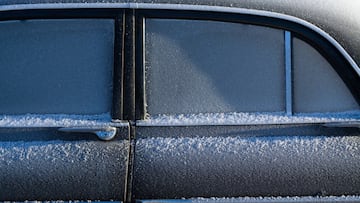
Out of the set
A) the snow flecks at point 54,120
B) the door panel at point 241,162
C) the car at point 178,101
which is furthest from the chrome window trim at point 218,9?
the snow flecks at point 54,120

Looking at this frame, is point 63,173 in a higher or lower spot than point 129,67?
lower

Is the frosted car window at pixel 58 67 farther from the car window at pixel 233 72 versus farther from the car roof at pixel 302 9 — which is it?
the car window at pixel 233 72

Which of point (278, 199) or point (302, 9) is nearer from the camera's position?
point (278, 199)

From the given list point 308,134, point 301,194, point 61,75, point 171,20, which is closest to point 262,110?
point 308,134

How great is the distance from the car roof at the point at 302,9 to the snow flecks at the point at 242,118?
0.89ft

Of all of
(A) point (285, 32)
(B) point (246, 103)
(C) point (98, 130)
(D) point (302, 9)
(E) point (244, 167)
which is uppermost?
(D) point (302, 9)

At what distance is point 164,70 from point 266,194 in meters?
0.72

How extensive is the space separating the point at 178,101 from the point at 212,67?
22cm

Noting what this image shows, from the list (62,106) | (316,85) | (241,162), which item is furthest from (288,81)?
(62,106)

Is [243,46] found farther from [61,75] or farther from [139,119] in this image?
[61,75]

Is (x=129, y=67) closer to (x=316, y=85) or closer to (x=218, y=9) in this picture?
(x=218, y=9)

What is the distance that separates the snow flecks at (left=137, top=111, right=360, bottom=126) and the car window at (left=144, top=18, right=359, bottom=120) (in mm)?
19

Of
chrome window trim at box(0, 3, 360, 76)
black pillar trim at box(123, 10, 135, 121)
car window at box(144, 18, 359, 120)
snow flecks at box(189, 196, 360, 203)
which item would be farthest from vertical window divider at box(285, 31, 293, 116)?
black pillar trim at box(123, 10, 135, 121)

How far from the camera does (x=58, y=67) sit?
2617mm
